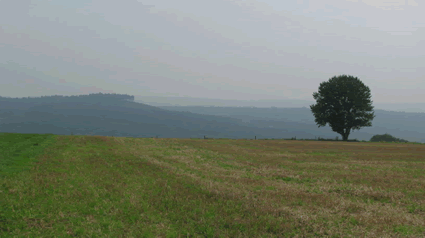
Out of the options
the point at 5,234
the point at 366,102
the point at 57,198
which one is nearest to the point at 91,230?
the point at 5,234

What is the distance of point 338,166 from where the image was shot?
100ft

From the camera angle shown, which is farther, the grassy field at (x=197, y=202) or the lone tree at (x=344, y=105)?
the lone tree at (x=344, y=105)

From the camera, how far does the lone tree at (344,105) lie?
270 ft

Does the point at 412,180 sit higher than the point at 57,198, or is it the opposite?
the point at 412,180

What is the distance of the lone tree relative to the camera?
82.2 metres

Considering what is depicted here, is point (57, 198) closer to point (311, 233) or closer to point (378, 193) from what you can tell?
point (311, 233)

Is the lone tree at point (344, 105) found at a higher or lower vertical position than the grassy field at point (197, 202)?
higher

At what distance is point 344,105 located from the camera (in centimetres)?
8331

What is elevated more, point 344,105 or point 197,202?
point 344,105

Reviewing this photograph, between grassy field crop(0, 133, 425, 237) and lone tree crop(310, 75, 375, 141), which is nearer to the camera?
grassy field crop(0, 133, 425, 237)

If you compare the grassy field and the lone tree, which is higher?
the lone tree

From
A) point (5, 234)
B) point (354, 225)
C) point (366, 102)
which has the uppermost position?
point (366, 102)

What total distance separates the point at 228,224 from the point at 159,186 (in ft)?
24.6

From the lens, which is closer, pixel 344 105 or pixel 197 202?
pixel 197 202
